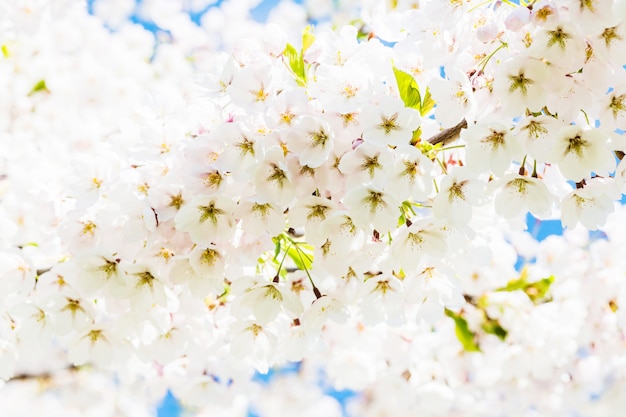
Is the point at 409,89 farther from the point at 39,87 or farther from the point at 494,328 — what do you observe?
the point at 39,87

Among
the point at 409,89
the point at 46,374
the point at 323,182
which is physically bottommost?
the point at 46,374

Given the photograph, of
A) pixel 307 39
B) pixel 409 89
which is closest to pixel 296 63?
pixel 307 39

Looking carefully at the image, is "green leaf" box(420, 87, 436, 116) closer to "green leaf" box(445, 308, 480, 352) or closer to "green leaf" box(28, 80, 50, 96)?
"green leaf" box(445, 308, 480, 352)

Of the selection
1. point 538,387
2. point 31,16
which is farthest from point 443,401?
Result: point 31,16

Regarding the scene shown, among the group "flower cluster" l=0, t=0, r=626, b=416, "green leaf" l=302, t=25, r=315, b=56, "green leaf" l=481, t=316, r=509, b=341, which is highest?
"green leaf" l=302, t=25, r=315, b=56

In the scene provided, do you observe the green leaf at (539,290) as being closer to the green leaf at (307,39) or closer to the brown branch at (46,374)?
the green leaf at (307,39)

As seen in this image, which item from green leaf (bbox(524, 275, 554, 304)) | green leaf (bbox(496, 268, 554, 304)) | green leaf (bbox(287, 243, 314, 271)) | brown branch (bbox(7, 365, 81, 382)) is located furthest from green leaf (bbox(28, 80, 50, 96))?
green leaf (bbox(524, 275, 554, 304))
